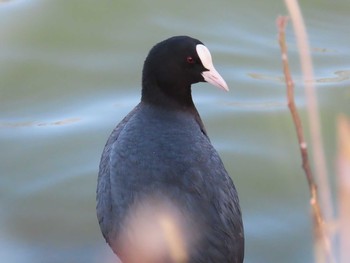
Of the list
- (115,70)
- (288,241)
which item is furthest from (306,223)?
(115,70)

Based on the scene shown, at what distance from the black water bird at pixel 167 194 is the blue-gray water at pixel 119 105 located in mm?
776

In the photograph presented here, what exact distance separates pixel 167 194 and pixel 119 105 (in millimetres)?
2145

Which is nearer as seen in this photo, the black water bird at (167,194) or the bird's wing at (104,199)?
the black water bird at (167,194)

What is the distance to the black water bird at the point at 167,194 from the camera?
10.0 ft

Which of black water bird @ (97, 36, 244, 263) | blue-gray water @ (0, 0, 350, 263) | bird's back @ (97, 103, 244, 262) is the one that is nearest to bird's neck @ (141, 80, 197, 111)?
black water bird @ (97, 36, 244, 263)

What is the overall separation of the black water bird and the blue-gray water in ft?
2.54

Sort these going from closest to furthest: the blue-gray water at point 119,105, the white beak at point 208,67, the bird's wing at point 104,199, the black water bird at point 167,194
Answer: the black water bird at point 167,194
the bird's wing at point 104,199
the white beak at point 208,67
the blue-gray water at point 119,105

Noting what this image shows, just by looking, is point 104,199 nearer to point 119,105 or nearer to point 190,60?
point 190,60

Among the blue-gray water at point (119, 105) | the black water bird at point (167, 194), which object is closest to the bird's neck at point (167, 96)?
the black water bird at point (167, 194)

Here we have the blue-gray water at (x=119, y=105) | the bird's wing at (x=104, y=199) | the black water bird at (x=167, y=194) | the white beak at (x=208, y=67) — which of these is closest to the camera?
the black water bird at (x=167, y=194)

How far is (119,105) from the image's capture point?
5.24m

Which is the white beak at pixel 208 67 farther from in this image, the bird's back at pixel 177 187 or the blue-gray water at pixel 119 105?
the blue-gray water at pixel 119 105

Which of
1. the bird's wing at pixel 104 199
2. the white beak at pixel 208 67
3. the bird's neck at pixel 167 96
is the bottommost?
the bird's wing at pixel 104 199

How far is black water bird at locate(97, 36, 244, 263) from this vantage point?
3.06 metres
